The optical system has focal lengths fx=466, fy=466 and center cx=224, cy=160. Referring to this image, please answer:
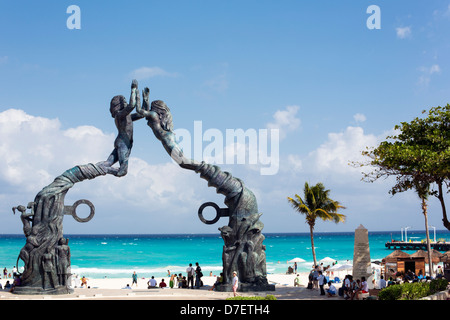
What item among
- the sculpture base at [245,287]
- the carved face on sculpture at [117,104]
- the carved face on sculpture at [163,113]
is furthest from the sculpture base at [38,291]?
the carved face on sculpture at [163,113]

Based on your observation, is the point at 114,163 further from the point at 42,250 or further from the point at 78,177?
the point at 42,250

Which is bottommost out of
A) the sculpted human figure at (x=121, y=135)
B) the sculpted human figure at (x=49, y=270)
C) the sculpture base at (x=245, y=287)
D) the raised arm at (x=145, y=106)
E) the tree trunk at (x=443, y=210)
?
the sculpture base at (x=245, y=287)

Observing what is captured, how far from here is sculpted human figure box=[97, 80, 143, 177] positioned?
1998cm

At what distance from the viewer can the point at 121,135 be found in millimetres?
20219

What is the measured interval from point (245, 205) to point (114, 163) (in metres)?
6.01

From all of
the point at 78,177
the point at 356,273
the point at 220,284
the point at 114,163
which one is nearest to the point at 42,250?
the point at 78,177

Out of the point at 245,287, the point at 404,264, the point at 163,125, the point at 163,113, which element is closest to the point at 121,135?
the point at 163,125

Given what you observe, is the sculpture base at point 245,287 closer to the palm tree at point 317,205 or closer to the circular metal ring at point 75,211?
the circular metal ring at point 75,211

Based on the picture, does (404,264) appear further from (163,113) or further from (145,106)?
(145,106)

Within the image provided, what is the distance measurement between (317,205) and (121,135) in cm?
1456

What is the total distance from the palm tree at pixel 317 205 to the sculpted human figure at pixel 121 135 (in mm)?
13338

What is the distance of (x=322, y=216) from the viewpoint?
29391mm

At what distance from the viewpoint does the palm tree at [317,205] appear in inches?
1158

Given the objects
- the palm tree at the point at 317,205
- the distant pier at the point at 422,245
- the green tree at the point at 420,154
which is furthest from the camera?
the distant pier at the point at 422,245
